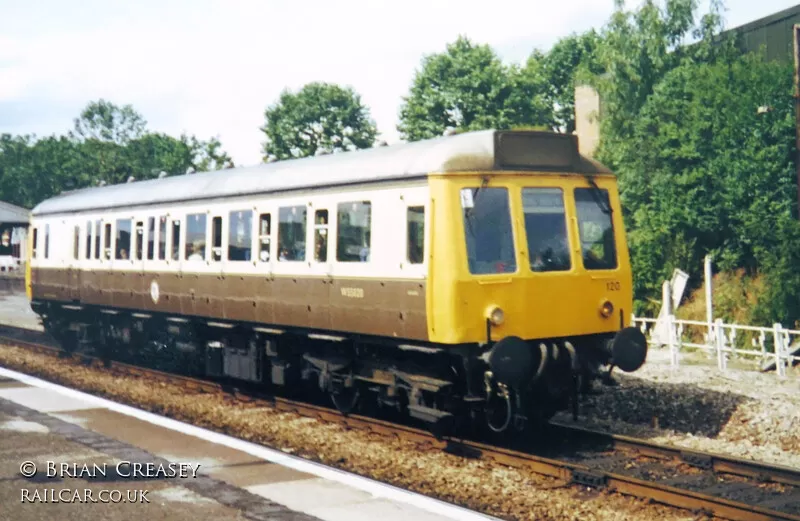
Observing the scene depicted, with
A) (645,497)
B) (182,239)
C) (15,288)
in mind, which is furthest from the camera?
(15,288)

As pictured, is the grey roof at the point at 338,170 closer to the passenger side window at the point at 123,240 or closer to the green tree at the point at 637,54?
the passenger side window at the point at 123,240

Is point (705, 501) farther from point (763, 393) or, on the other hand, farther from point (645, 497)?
point (763, 393)

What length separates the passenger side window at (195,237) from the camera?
52.1ft

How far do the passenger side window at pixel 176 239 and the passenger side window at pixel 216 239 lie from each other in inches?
52.1

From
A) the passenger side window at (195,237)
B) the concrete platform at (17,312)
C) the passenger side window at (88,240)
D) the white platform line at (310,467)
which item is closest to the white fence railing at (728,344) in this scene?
the passenger side window at (195,237)

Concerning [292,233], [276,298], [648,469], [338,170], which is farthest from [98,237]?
[648,469]

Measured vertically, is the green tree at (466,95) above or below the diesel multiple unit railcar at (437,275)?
above

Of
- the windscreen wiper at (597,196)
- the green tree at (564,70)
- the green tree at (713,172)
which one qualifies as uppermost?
the green tree at (564,70)

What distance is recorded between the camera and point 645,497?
8.88m

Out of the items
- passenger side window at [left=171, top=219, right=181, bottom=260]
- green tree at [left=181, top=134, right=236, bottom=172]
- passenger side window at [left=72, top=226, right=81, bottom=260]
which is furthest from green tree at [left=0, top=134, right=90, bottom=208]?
passenger side window at [left=171, top=219, right=181, bottom=260]

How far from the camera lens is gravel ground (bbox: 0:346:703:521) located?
8695 millimetres

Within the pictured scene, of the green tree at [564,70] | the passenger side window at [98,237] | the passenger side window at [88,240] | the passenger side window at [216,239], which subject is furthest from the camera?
the green tree at [564,70]

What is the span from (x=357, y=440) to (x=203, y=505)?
3902mm

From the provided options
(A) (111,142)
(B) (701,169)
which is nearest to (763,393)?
(B) (701,169)
